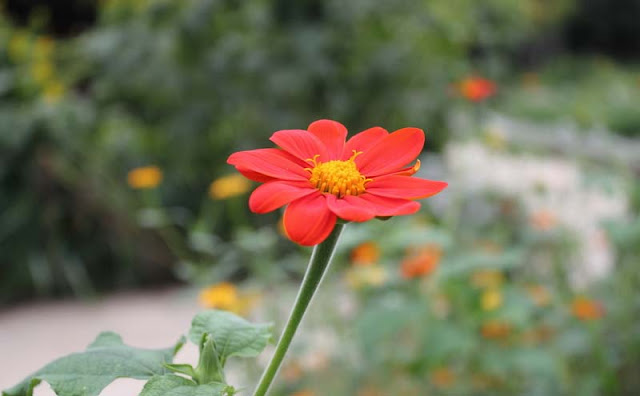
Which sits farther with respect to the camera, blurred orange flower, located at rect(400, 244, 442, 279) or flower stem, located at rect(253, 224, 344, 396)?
blurred orange flower, located at rect(400, 244, 442, 279)

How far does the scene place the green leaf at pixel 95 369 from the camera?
0.43 metres

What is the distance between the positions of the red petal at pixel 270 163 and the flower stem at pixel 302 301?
0.05 metres

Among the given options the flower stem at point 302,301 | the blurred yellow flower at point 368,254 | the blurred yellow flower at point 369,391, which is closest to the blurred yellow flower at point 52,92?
the blurred yellow flower at point 368,254

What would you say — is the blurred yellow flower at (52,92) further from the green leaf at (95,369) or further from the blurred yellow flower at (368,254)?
the green leaf at (95,369)

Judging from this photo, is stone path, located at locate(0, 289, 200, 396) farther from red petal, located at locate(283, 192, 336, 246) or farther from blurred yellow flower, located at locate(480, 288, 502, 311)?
red petal, located at locate(283, 192, 336, 246)

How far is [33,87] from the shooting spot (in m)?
3.44

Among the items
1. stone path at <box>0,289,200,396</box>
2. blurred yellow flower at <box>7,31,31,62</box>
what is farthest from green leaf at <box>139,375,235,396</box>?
blurred yellow flower at <box>7,31,31,62</box>

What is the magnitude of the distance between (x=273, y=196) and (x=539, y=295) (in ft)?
4.47

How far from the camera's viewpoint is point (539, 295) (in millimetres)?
1616

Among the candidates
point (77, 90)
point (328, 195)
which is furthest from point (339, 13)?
point (328, 195)

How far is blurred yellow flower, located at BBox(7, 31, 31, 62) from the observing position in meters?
3.55

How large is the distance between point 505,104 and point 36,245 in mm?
6063

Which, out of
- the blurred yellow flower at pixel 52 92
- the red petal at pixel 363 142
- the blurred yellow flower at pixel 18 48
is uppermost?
the blurred yellow flower at pixel 18 48

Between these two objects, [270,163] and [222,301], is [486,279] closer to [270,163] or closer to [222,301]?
[222,301]
